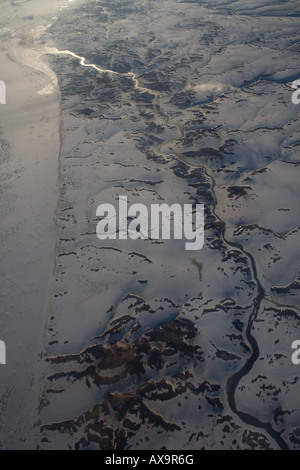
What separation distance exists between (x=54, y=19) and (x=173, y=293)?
5.39 m

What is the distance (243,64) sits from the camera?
390cm

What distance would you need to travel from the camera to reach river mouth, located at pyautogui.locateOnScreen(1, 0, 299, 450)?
1.53m

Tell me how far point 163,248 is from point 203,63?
285 centimetres

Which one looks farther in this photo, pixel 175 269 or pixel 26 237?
pixel 26 237

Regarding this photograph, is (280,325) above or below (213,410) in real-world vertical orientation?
above

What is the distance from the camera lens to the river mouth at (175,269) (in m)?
1.53

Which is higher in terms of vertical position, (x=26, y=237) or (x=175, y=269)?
(x=26, y=237)

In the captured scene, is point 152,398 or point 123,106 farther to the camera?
point 123,106

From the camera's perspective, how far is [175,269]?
80.4 inches
